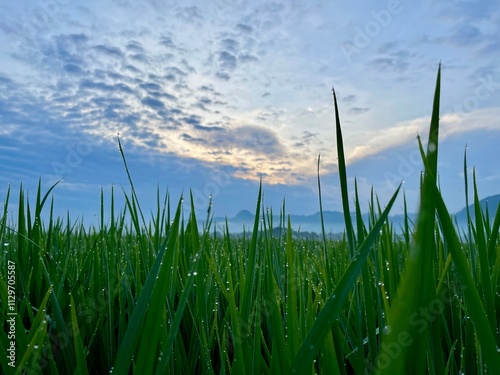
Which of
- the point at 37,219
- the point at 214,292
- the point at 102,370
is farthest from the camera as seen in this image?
the point at 37,219

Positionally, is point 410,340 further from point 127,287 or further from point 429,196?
point 127,287

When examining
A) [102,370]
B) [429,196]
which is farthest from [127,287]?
[429,196]

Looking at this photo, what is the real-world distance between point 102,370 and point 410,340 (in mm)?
863

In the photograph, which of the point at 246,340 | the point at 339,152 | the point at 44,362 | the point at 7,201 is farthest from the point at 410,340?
the point at 7,201

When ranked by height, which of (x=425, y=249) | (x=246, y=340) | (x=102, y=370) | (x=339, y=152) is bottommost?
(x=102, y=370)

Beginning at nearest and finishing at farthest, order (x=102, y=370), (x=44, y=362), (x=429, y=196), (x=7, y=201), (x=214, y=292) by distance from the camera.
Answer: (x=429, y=196)
(x=44, y=362)
(x=102, y=370)
(x=214, y=292)
(x=7, y=201)

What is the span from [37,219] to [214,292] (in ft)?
1.89

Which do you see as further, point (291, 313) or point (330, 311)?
point (291, 313)

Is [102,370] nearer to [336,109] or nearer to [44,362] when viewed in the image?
[44,362]

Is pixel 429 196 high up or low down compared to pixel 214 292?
up

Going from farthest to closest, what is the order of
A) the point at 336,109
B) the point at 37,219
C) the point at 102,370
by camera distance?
the point at 37,219, the point at 102,370, the point at 336,109

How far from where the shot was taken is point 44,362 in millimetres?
898

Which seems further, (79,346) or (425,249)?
(79,346)

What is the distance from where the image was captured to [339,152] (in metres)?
0.49
